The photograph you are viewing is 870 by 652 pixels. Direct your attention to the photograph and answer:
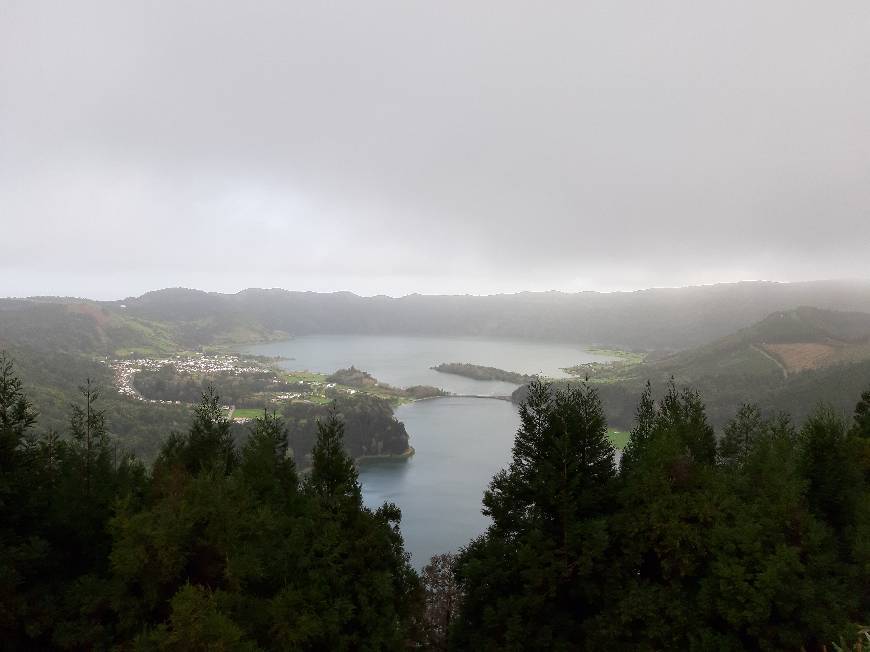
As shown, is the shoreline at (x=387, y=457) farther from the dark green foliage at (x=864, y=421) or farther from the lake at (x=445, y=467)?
the dark green foliage at (x=864, y=421)

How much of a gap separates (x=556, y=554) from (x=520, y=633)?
7.75ft

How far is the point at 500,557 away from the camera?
51.1ft

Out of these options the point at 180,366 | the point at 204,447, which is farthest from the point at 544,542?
the point at 180,366

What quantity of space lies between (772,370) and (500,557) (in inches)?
5102

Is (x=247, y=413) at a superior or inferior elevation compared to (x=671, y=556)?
inferior

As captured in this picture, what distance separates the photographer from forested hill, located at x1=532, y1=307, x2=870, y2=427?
280 ft

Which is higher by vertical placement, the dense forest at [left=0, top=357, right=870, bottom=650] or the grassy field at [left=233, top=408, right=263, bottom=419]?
the dense forest at [left=0, top=357, right=870, bottom=650]

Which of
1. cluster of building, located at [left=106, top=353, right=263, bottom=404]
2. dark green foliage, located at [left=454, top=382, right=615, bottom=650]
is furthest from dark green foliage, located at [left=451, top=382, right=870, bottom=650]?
cluster of building, located at [left=106, top=353, right=263, bottom=404]

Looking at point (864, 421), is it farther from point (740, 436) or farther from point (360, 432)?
point (360, 432)

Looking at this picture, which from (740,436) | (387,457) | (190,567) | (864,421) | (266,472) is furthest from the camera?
(387,457)

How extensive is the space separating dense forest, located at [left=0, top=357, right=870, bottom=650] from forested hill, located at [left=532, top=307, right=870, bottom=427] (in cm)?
6696

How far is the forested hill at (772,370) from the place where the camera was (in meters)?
85.4

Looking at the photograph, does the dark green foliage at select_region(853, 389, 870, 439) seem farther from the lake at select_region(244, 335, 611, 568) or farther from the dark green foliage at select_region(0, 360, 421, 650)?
the lake at select_region(244, 335, 611, 568)

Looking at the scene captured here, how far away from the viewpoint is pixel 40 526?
46.7 feet
